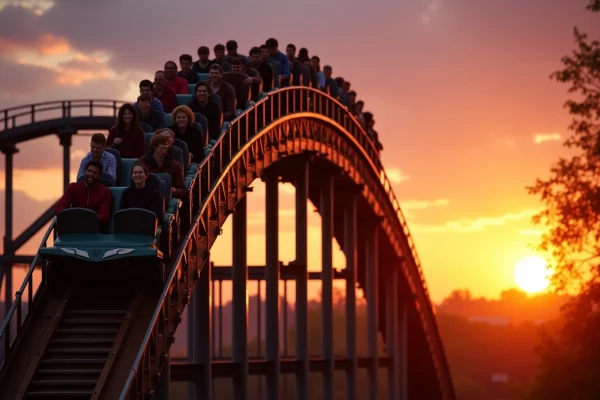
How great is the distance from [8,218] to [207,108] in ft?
59.8

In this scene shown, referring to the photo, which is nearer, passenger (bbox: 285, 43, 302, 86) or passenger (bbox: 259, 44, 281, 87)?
passenger (bbox: 259, 44, 281, 87)

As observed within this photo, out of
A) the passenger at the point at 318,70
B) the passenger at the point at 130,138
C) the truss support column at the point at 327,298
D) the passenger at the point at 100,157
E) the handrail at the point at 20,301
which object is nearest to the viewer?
the handrail at the point at 20,301

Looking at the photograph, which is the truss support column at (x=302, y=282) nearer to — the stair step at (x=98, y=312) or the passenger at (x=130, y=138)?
the passenger at (x=130, y=138)

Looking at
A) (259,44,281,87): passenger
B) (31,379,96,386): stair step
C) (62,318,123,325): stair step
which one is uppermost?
(259,44,281,87): passenger

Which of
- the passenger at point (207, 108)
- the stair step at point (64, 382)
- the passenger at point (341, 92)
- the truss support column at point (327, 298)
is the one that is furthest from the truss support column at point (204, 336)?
the passenger at point (341, 92)

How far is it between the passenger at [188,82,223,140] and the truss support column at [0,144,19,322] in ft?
53.0

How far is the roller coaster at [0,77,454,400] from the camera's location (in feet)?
56.9

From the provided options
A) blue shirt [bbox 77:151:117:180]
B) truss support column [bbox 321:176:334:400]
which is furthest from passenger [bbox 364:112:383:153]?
blue shirt [bbox 77:151:117:180]

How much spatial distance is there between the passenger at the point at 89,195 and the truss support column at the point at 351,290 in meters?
21.9

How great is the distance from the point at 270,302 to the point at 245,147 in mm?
7539

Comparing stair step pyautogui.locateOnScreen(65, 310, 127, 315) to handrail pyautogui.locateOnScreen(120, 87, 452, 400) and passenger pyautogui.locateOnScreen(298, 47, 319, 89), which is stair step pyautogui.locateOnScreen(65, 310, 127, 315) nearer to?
handrail pyautogui.locateOnScreen(120, 87, 452, 400)

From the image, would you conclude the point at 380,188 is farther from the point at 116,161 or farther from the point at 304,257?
the point at 116,161

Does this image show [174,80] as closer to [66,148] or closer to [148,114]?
[148,114]

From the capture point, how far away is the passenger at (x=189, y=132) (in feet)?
66.4
